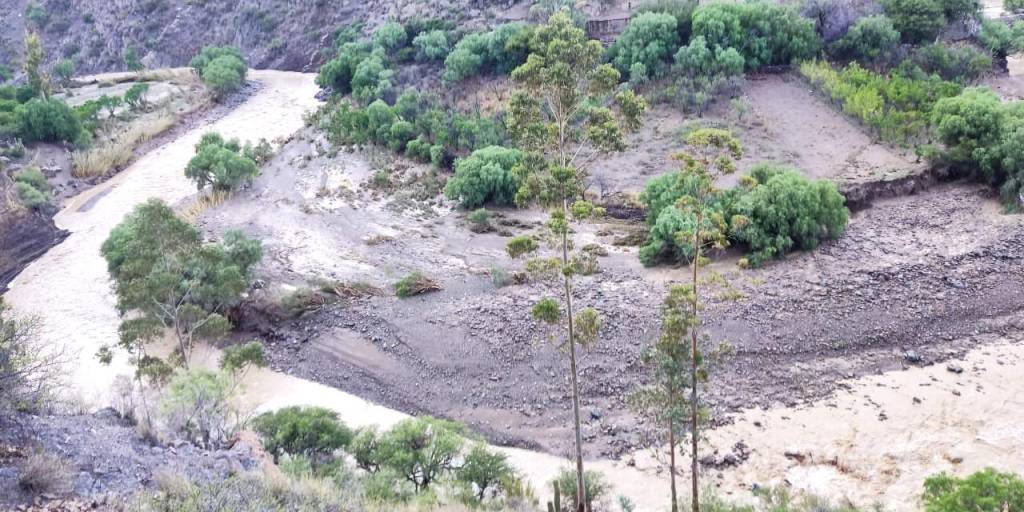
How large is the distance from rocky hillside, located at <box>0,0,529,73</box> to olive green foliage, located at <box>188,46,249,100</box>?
164 inches

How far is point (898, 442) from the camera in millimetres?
20797

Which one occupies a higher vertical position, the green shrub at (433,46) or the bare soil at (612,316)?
the green shrub at (433,46)

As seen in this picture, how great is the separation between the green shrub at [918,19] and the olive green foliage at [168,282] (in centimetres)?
3554

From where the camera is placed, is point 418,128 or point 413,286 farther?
point 418,128

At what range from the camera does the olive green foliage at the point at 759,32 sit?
41750 millimetres

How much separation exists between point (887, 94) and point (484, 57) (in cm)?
2212

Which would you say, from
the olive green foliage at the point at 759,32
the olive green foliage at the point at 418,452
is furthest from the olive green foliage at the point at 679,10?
the olive green foliage at the point at 418,452

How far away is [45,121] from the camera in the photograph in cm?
4503

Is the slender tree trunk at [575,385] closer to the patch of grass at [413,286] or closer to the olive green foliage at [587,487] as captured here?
the olive green foliage at [587,487]

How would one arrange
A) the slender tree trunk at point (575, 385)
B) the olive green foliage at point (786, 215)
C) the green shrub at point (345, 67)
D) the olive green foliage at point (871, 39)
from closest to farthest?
1. the slender tree trunk at point (575, 385)
2. the olive green foliage at point (786, 215)
3. the olive green foliage at point (871, 39)
4. the green shrub at point (345, 67)

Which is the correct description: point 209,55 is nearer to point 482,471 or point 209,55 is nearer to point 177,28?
point 177,28

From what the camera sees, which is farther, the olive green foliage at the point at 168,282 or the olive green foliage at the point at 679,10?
the olive green foliage at the point at 679,10

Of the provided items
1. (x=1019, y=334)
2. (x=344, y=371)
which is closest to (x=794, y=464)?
(x=1019, y=334)

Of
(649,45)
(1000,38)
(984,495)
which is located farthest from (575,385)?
(1000,38)
